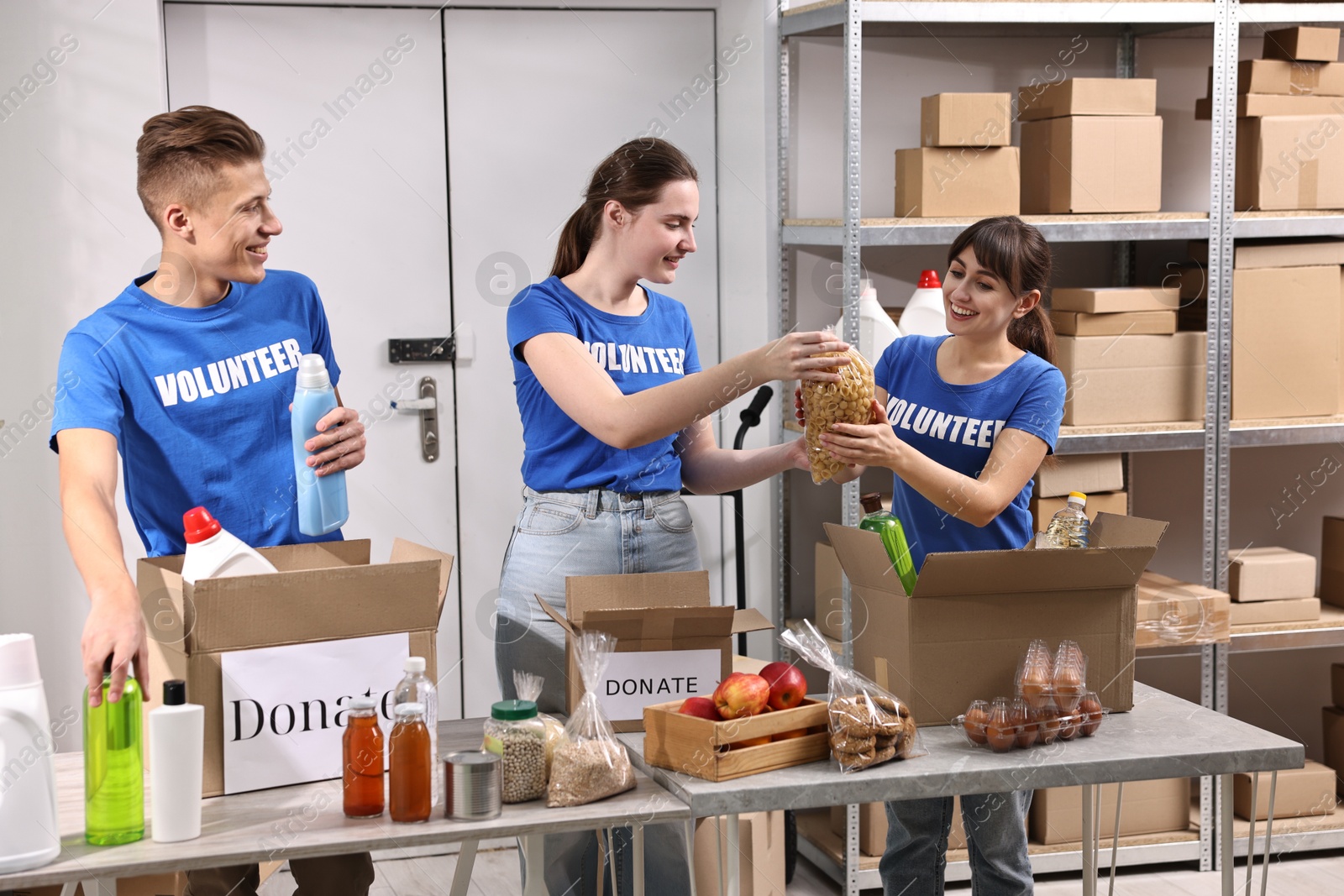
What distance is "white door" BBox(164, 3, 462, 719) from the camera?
3.21 meters

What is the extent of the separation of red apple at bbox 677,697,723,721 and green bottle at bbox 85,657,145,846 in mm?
648

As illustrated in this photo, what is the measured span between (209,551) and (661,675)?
0.63m

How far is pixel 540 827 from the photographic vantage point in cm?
145

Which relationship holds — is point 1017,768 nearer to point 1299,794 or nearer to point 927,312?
point 927,312

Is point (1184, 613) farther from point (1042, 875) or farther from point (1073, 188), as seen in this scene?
point (1073, 188)

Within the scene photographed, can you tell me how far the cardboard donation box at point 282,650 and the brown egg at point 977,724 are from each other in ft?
2.38

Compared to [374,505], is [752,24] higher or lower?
higher

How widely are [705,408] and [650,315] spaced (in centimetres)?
34

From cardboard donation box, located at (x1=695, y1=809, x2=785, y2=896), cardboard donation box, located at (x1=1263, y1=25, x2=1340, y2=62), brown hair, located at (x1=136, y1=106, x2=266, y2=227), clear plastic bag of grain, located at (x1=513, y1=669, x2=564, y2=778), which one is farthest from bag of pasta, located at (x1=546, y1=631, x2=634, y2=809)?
cardboard donation box, located at (x1=1263, y1=25, x2=1340, y2=62)

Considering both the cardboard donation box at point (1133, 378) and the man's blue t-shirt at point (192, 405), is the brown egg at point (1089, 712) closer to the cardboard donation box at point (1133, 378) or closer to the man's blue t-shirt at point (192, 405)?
the man's blue t-shirt at point (192, 405)

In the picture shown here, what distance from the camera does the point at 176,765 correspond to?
1.36m

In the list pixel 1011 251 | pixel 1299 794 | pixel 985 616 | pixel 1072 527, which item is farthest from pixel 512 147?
pixel 1299 794

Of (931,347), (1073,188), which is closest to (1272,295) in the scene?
(1073,188)

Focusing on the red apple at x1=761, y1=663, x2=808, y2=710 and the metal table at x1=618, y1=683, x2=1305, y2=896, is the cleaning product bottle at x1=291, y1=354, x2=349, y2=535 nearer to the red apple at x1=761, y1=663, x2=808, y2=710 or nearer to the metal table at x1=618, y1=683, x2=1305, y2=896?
the metal table at x1=618, y1=683, x2=1305, y2=896
